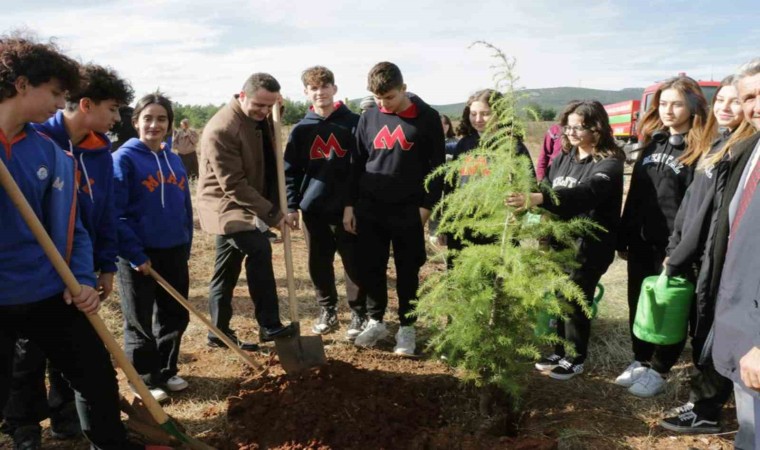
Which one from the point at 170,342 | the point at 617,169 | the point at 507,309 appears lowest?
the point at 170,342

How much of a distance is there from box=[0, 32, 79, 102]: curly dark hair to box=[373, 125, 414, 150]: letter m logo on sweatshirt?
2324mm

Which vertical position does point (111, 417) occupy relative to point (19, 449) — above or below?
above

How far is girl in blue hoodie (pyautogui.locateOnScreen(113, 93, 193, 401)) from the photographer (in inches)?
135

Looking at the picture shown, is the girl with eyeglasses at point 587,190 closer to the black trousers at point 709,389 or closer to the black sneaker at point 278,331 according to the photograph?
the black trousers at point 709,389

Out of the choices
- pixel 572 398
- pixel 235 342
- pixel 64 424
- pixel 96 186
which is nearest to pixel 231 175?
pixel 96 186

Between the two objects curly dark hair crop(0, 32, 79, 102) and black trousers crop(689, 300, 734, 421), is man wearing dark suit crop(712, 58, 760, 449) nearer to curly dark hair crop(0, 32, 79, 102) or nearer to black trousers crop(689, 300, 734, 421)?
black trousers crop(689, 300, 734, 421)

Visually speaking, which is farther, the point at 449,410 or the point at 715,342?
the point at 449,410

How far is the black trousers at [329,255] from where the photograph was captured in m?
4.71

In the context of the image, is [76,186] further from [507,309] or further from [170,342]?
[507,309]

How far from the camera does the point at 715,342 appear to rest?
2162 mm

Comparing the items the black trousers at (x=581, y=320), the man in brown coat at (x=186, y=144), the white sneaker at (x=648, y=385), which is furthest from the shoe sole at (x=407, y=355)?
the man in brown coat at (x=186, y=144)

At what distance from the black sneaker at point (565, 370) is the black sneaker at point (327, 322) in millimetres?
2027

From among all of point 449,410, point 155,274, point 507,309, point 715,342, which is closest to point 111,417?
point 155,274

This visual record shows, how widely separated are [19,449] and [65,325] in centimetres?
108
